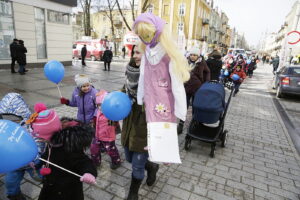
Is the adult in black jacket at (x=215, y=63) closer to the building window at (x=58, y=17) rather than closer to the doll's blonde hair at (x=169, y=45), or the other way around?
the doll's blonde hair at (x=169, y=45)

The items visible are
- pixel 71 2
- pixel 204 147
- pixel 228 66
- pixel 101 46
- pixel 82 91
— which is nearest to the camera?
pixel 82 91

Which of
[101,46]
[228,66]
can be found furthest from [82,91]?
[101,46]

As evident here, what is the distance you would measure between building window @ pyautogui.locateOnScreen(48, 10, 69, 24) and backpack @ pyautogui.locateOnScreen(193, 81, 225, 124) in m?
13.9

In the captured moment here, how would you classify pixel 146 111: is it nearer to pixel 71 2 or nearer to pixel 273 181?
pixel 273 181

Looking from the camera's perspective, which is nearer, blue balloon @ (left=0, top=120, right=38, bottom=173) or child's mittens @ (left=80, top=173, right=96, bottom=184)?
blue balloon @ (left=0, top=120, right=38, bottom=173)

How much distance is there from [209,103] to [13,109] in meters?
2.93

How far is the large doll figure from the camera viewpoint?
6.52ft

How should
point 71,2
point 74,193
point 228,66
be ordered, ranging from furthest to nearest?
point 71,2
point 228,66
point 74,193

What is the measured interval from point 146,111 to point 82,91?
1.55 meters

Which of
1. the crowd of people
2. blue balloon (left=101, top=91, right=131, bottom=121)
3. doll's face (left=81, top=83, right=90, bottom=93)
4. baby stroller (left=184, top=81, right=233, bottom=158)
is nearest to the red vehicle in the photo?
baby stroller (left=184, top=81, right=233, bottom=158)

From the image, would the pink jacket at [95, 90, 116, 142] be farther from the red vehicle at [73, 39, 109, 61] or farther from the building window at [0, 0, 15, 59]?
the red vehicle at [73, 39, 109, 61]

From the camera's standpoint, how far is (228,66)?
483 inches

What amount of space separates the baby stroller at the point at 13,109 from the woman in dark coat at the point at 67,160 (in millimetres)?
1026

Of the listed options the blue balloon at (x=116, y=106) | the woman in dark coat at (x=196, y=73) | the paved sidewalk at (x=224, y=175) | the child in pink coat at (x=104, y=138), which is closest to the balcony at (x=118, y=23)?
the woman in dark coat at (x=196, y=73)
